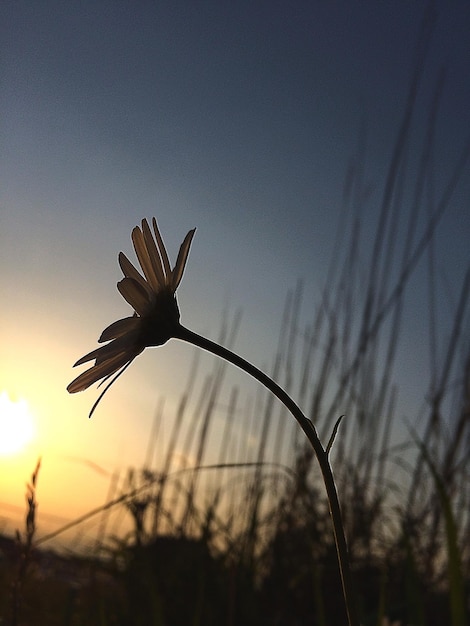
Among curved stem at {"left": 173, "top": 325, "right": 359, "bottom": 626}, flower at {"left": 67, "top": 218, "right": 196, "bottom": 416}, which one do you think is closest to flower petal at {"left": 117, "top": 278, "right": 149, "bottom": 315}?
flower at {"left": 67, "top": 218, "right": 196, "bottom": 416}

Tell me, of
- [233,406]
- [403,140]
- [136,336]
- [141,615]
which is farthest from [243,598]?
[136,336]

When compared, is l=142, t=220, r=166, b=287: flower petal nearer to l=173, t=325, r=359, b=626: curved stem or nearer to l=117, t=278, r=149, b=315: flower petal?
l=117, t=278, r=149, b=315: flower petal

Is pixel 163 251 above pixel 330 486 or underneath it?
above

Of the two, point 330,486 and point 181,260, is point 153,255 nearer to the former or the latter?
point 181,260

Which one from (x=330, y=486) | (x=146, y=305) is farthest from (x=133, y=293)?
(x=330, y=486)

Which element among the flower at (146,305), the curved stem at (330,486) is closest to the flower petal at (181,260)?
the flower at (146,305)

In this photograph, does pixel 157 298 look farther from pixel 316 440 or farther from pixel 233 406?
pixel 233 406

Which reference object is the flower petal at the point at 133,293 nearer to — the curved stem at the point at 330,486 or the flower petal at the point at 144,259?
the flower petal at the point at 144,259

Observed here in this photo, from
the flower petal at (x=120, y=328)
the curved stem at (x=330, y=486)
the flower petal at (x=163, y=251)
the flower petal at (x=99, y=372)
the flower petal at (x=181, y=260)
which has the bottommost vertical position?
the curved stem at (x=330, y=486)
